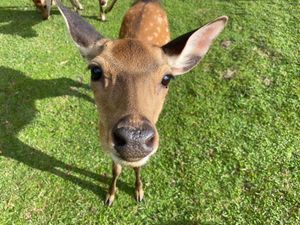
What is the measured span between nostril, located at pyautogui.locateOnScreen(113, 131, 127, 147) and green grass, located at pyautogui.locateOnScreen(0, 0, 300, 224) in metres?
2.31

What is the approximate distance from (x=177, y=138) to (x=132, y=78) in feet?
9.15

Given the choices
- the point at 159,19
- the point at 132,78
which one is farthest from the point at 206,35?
the point at 159,19

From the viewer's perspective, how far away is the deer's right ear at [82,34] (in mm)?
4113

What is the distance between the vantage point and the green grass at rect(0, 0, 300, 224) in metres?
5.27

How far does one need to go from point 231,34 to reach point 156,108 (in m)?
5.11

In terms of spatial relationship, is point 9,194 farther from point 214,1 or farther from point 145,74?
point 214,1

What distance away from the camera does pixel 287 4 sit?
9141 millimetres

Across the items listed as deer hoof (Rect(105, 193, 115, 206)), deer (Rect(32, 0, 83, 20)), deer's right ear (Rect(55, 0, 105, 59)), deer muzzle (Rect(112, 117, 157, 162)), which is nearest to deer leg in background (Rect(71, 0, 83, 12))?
deer (Rect(32, 0, 83, 20))

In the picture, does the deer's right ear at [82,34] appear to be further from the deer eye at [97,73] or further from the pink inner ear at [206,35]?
the pink inner ear at [206,35]

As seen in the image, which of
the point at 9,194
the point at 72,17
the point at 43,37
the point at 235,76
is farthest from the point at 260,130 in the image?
the point at 43,37

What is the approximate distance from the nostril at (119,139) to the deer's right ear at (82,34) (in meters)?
1.48

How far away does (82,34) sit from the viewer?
167 inches

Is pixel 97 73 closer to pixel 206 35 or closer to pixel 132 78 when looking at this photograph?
pixel 132 78

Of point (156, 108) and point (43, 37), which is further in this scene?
point (43, 37)
